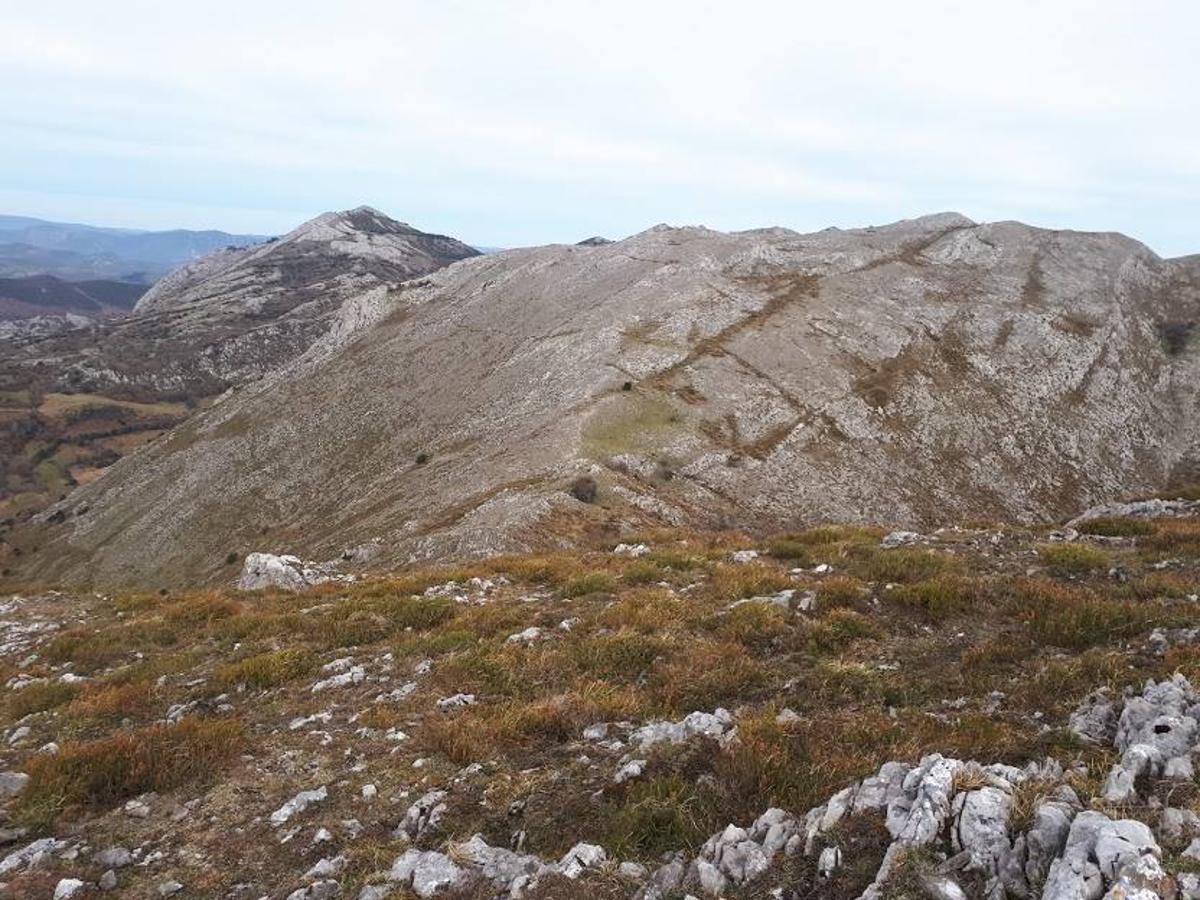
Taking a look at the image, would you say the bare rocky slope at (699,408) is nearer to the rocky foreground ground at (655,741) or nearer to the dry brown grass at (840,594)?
the rocky foreground ground at (655,741)

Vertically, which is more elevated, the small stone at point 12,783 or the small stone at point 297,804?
the small stone at point 297,804

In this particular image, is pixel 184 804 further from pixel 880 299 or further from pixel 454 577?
pixel 880 299

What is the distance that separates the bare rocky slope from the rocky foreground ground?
20.4 m

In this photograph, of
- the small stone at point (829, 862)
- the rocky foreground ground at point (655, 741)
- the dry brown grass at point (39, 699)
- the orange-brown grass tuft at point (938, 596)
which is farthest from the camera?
the orange-brown grass tuft at point (938, 596)

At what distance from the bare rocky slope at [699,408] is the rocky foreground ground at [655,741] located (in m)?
20.4

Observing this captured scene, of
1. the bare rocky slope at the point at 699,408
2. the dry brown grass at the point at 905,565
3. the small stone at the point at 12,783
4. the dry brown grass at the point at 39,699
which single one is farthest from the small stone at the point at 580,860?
the bare rocky slope at the point at 699,408

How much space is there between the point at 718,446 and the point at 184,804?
48.9 m

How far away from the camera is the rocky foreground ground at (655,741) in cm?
688

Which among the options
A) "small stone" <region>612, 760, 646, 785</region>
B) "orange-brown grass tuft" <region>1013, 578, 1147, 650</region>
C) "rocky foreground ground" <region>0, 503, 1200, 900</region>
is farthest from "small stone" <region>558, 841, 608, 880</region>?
"orange-brown grass tuft" <region>1013, 578, 1147, 650</region>

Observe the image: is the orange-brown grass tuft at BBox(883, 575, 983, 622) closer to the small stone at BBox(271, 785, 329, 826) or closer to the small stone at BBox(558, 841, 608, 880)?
the small stone at BBox(558, 841, 608, 880)

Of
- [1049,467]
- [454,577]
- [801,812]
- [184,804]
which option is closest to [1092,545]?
[801,812]

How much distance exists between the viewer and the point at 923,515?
5344 centimetres

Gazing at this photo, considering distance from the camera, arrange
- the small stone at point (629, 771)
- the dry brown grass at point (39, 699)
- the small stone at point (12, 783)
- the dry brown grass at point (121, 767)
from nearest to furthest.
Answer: the small stone at point (629, 771) < the dry brown grass at point (121, 767) < the small stone at point (12, 783) < the dry brown grass at point (39, 699)

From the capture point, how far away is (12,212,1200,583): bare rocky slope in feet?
169
